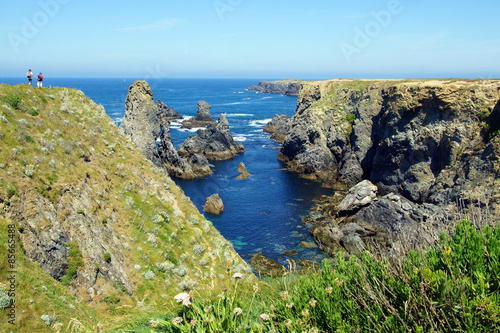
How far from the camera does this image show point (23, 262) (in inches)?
512

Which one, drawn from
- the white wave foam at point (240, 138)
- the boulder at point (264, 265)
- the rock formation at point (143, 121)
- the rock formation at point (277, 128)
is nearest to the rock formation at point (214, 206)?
the boulder at point (264, 265)

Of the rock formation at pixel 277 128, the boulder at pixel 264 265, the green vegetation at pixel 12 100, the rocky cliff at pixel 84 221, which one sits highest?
the green vegetation at pixel 12 100

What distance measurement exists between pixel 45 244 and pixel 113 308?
4183 millimetres

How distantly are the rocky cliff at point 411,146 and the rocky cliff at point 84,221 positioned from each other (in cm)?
2621

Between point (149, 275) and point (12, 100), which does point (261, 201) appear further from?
point (12, 100)

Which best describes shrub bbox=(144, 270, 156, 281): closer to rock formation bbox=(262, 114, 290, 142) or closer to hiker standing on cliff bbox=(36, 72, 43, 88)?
hiker standing on cliff bbox=(36, 72, 43, 88)

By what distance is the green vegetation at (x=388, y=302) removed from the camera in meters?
7.30

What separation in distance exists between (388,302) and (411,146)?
5770 cm

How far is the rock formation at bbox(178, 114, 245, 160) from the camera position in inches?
3563

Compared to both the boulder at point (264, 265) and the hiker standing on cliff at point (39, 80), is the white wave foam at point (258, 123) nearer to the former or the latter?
the boulder at point (264, 265)

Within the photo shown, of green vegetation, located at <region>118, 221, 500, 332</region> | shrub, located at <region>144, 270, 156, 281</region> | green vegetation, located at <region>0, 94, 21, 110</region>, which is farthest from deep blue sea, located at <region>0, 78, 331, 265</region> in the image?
green vegetation, located at <region>118, 221, 500, 332</region>

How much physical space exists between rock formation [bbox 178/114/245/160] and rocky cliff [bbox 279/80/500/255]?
51.1 ft

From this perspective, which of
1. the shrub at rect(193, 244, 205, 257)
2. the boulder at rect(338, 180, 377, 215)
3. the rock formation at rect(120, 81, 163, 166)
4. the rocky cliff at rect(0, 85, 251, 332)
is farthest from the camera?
the rock formation at rect(120, 81, 163, 166)

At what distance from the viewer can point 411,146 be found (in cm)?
5872
